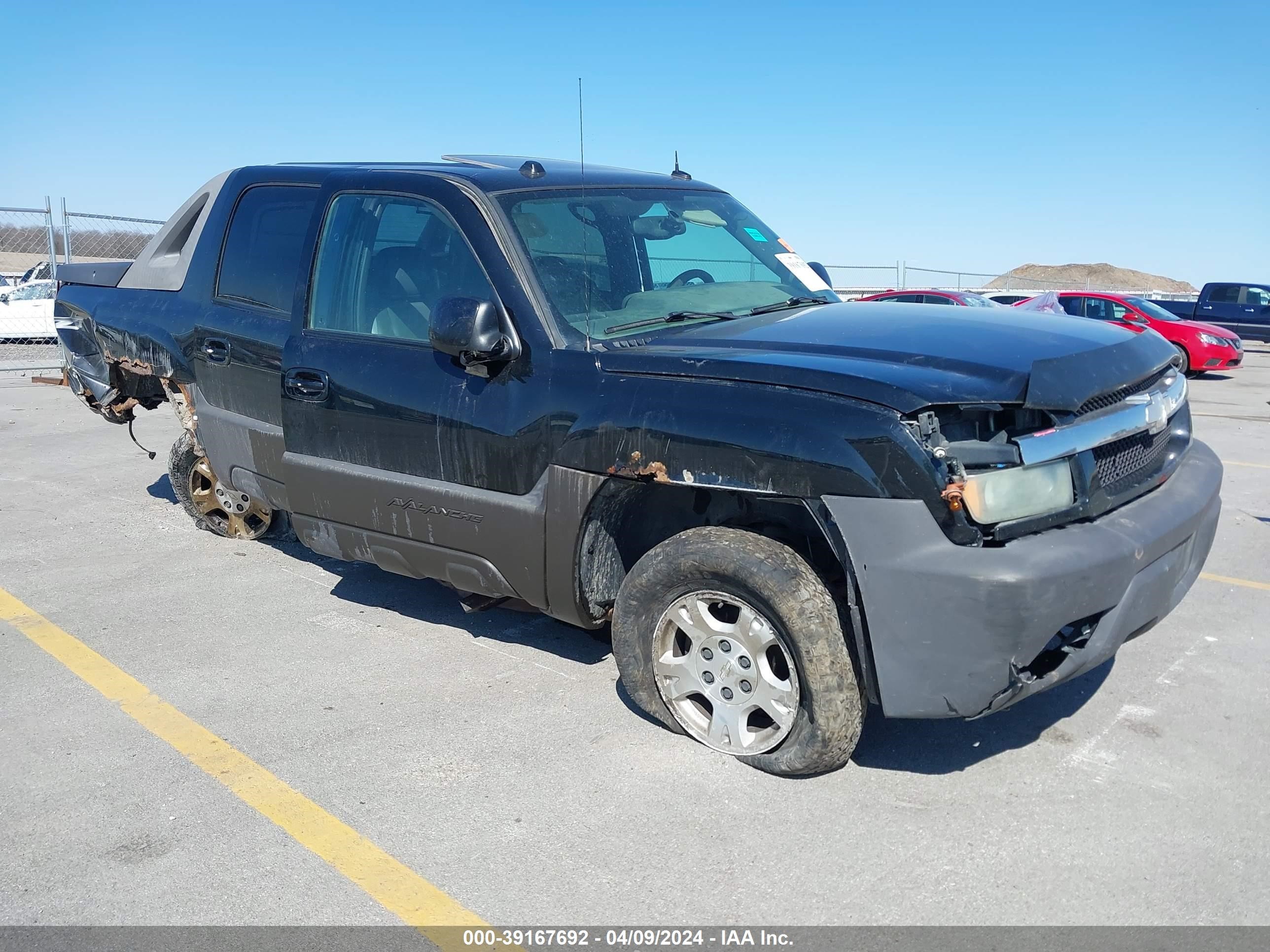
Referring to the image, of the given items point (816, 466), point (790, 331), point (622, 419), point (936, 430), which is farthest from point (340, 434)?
point (936, 430)

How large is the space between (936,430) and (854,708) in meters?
0.89

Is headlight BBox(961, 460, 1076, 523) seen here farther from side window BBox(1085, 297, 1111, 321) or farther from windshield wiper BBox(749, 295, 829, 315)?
side window BBox(1085, 297, 1111, 321)

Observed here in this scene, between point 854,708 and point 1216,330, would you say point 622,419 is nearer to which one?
point 854,708

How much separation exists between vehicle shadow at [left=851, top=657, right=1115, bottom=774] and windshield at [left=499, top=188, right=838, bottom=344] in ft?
5.35

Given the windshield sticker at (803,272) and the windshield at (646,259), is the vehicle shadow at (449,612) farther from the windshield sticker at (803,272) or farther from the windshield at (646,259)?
the windshield sticker at (803,272)

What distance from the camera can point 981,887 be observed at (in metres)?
2.86

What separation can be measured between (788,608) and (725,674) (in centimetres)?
42

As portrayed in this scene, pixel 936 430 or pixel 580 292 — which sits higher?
pixel 580 292

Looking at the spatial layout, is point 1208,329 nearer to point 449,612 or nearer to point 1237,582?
point 1237,582

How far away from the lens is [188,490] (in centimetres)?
651

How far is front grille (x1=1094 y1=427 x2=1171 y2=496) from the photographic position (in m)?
3.30

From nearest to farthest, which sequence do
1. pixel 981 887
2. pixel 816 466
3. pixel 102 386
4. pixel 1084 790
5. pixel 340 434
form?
pixel 981 887, pixel 816 466, pixel 1084 790, pixel 340 434, pixel 102 386

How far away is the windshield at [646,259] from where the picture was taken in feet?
13.0

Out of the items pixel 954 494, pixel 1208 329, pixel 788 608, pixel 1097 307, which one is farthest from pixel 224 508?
pixel 1097 307
